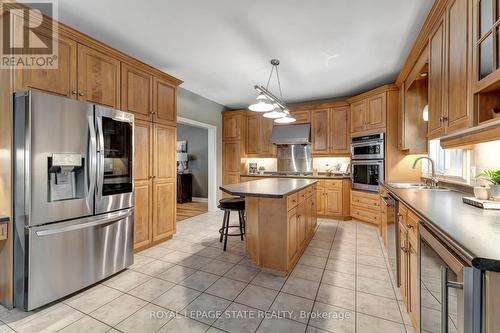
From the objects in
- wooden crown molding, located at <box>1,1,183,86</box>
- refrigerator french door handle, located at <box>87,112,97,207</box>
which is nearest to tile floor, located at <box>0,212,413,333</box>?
refrigerator french door handle, located at <box>87,112,97,207</box>

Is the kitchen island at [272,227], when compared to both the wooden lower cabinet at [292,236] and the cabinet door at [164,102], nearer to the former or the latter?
the wooden lower cabinet at [292,236]

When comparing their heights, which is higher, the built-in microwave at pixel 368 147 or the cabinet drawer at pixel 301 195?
the built-in microwave at pixel 368 147

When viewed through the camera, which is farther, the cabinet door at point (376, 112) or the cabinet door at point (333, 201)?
the cabinet door at point (333, 201)

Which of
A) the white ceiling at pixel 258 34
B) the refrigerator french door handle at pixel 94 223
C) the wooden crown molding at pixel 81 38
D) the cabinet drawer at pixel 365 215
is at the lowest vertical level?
the cabinet drawer at pixel 365 215

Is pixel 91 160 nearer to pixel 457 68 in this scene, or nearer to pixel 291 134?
pixel 457 68

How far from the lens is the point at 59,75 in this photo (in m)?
2.16

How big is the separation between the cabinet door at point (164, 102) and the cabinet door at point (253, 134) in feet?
8.47

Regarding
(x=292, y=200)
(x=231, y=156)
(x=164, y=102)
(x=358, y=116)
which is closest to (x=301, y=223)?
(x=292, y=200)

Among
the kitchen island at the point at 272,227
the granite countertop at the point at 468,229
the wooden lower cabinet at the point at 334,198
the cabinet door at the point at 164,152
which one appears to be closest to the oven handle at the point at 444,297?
the granite countertop at the point at 468,229

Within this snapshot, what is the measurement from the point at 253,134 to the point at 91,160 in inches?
162

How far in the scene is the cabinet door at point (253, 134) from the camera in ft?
19.1

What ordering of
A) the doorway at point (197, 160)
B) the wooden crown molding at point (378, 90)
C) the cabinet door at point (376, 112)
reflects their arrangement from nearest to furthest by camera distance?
the wooden crown molding at point (378, 90), the cabinet door at point (376, 112), the doorway at point (197, 160)

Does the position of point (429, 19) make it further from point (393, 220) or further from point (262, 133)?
point (262, 133)

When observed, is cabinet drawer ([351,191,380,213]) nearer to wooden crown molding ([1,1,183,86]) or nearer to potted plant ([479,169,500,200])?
potted plant ([479,169,500,200])
